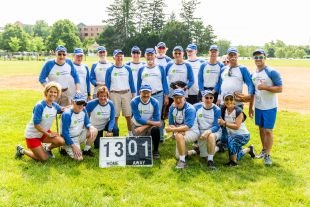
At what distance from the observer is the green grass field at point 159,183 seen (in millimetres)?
4922

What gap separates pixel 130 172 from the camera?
19.7 feet

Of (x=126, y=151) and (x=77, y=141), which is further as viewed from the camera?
(x=77, y=141)

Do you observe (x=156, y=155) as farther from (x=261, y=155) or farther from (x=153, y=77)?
(x=261, y=155)

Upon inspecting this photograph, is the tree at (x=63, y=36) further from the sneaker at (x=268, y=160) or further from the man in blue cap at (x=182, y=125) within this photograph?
the sneaker at (x=268, y=160)

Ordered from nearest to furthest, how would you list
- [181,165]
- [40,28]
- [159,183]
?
[159,183] → [181,165] → [40,28]

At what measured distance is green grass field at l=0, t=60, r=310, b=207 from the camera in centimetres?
492

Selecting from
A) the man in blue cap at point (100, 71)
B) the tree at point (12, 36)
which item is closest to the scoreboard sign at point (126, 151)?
the man in blue cap at point (100, 71)

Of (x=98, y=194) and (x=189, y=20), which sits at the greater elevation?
(x=189, y=20)

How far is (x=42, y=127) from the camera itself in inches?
255

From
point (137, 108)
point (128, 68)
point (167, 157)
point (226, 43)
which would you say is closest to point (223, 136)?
point (167, 157)

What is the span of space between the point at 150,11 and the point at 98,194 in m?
77.2

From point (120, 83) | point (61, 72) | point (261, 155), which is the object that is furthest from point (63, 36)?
point (261, 155)

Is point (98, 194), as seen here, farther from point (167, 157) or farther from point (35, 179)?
point (167, 157)

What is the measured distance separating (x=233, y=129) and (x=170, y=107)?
124cm
